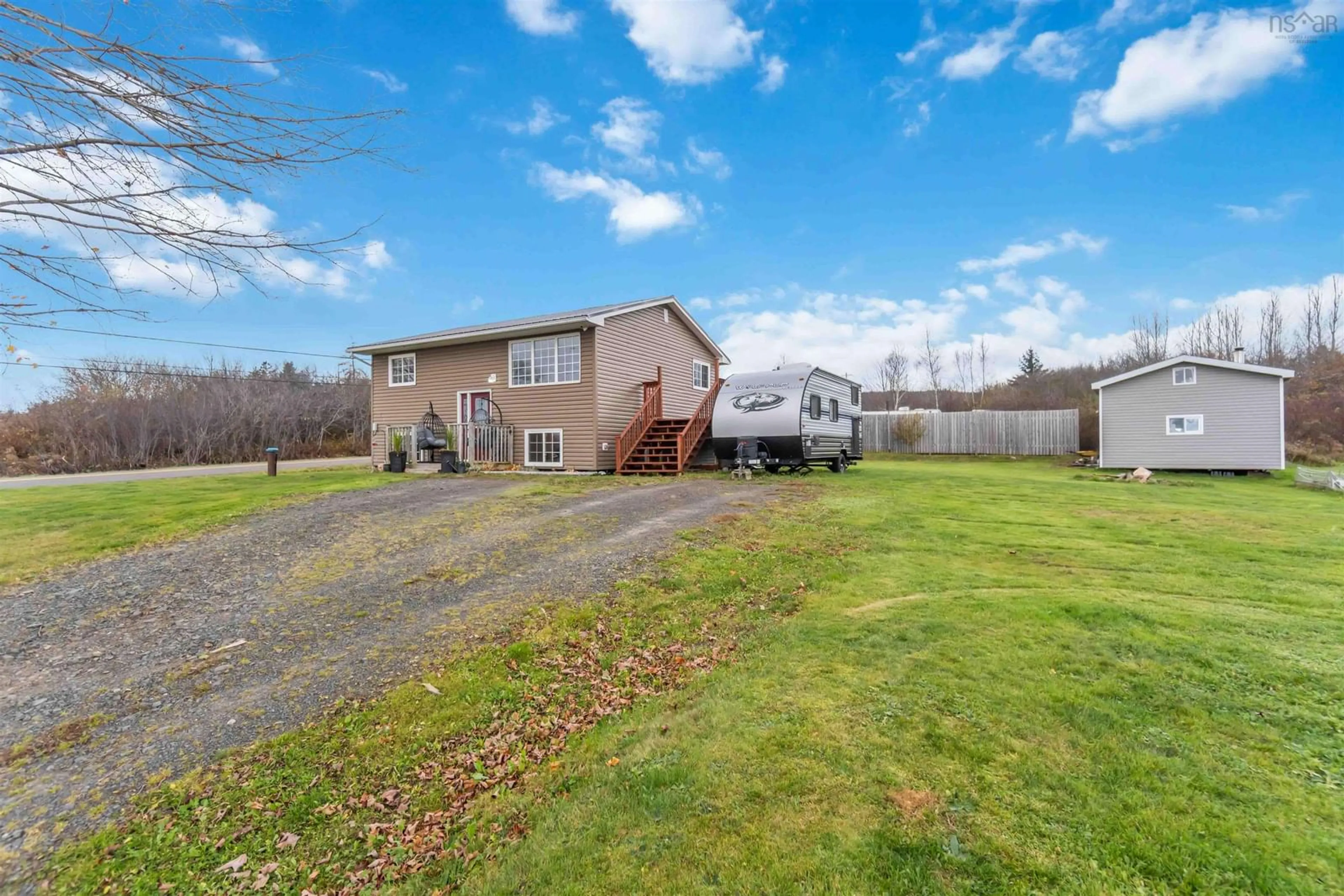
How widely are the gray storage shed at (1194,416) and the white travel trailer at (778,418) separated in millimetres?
12561

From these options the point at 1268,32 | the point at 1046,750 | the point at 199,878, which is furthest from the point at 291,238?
the point at 1268,32

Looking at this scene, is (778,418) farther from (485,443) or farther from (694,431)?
(485,443)

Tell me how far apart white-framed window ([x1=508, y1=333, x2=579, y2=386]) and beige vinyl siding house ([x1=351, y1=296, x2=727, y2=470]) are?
0.08 ft

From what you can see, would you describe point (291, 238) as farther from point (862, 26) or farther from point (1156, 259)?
point (1156, 259)

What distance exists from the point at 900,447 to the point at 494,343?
856 inches

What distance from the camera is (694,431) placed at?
1598 centimetres

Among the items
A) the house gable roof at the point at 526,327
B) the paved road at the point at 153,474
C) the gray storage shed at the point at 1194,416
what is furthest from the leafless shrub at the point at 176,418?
the gray storage shed at the point at 1194,416

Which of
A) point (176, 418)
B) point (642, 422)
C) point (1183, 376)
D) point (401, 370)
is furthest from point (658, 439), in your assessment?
point (176, 418)

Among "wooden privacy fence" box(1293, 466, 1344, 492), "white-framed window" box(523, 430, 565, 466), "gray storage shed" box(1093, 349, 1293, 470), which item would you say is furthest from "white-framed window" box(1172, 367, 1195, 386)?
"white-framed window" box(523, 430, 565, 466)

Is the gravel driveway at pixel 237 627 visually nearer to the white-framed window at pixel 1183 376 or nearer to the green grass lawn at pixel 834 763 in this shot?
the green grass lawn at pixel 834 763

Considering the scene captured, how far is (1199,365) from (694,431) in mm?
18359

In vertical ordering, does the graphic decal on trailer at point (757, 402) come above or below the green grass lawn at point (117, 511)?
above

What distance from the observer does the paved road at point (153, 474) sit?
52.9ft

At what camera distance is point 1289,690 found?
10.2 ft
